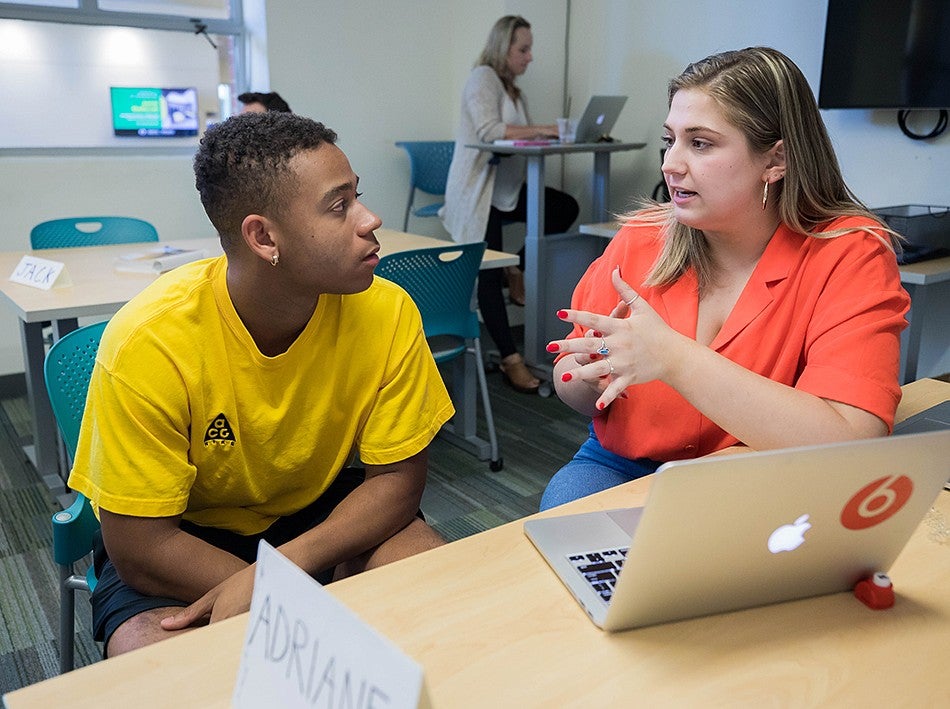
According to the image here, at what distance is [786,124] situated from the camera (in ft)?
4.14

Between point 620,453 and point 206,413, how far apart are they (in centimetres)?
66

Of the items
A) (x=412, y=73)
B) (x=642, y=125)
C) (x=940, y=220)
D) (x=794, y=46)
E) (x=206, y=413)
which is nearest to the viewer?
(x=206, y=413)

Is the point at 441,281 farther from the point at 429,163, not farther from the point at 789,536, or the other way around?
the point at 429,163

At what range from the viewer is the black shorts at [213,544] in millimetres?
1142

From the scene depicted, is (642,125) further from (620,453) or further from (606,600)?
(606,600)

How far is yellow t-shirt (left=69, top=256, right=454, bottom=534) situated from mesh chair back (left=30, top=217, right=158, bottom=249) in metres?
2.20

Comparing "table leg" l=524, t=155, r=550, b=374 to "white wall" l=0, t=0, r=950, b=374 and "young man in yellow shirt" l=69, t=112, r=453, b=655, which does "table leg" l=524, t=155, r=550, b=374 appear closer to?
"white wall" l=0, t=0, r=950, b=374

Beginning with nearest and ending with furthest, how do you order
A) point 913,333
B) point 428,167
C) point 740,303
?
point 740,303 → point 913,333 → point 428,167

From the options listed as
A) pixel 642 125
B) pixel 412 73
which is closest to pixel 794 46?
pixel 642 125

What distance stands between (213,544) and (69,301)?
127 centimetres

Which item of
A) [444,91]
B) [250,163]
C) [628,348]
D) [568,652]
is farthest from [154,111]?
[568,652]

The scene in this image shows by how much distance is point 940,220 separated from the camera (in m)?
2.80

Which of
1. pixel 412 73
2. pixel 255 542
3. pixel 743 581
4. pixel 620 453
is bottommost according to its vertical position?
pixel 255 542

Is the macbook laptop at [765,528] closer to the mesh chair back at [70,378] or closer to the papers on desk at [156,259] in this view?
the mesh chair back at [70,378]
